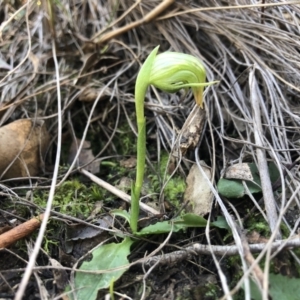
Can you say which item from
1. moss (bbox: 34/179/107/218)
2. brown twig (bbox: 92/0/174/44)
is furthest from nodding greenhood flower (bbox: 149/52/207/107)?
brown twig (bbox: 92/0/174/44)

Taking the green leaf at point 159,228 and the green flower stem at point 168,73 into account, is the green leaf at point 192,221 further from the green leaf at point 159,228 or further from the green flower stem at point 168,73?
the green flower stem at point 168,73

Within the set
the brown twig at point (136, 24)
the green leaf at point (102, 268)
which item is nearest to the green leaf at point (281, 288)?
the green leaf at point (102, 268)

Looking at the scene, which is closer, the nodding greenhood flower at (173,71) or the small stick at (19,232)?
the nodding greenhood flower at (173,71)

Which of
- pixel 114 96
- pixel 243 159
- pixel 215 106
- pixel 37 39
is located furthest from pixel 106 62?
pixel 243 159

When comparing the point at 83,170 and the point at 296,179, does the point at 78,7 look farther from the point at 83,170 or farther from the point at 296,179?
the point at 296,179

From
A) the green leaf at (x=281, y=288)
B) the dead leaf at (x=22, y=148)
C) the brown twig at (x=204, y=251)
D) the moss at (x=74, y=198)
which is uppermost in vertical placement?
the dead leaf at (x=22, y=148)
